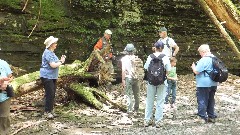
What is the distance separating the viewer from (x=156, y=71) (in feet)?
20.0

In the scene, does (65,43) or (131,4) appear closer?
(65,43)

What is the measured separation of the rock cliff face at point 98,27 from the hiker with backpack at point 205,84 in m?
5.27

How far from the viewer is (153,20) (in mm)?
12305

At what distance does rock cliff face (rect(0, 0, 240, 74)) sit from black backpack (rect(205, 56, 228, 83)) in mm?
5489

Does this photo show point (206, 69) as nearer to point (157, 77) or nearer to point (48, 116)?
point (157, 77)

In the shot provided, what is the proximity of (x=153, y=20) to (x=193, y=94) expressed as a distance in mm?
3662

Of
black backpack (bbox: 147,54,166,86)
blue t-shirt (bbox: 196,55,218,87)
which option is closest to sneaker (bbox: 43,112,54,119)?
black backpack (bbox: 147,54,166,86)

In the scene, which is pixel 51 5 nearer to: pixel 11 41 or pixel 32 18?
pixel 32 18

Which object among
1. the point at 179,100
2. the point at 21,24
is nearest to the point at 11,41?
the point at 21,24

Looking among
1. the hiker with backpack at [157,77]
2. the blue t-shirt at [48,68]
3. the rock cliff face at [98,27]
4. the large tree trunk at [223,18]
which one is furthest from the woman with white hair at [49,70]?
the rock cliff face at [98,27]

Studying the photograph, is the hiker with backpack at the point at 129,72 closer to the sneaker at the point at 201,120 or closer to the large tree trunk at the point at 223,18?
the sneaker at the point at 201,120

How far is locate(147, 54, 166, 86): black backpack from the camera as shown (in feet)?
19.9

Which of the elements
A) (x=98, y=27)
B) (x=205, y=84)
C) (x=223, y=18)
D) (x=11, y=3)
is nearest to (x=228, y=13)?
(x=223, y=18)

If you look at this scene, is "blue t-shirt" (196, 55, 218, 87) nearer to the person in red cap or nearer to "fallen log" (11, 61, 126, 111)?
"fallen log" (11, 61, 126, 111)
